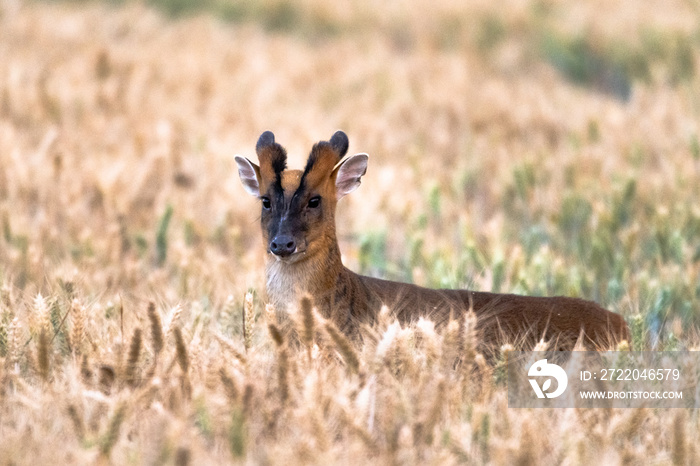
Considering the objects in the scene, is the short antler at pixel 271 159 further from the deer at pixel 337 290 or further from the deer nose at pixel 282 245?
the deer nose at pixel 282 245

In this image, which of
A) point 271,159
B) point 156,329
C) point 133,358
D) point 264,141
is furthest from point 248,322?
point 264,141

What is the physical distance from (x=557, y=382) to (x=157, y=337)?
5.20 feet

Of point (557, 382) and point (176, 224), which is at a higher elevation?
point (176, 224)

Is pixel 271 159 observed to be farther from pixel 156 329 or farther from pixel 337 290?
pixel 156 329

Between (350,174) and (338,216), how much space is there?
2869 millimetres

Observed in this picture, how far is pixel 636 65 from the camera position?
1235cm

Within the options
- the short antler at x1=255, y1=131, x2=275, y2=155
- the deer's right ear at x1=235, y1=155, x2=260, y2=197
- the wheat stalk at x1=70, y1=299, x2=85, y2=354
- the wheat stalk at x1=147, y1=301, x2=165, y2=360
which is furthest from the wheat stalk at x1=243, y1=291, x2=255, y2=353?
the deer's right ear at x1=235, y1=155, x2=260, y2=197

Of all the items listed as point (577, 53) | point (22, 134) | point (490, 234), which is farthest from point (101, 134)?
point (577, 53)

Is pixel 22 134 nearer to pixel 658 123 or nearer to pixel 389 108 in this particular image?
pixel 389 108

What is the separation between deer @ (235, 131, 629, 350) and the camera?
4.55m

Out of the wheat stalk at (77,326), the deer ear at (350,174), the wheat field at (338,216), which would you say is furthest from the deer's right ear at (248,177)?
the wheat stalk at (77,326)

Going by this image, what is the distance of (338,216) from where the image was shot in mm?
7715

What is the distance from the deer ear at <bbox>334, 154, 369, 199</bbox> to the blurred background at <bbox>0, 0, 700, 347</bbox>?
76 cm

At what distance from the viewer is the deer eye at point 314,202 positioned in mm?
4609
